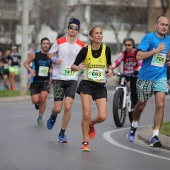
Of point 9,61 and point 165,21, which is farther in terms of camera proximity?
point 9,61

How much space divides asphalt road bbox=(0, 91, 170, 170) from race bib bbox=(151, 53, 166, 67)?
1.34 metres

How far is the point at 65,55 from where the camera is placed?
1368 centimetres

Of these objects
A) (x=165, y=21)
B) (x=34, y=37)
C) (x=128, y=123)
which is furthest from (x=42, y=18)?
(x=165, y=21)

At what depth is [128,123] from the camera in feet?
58.4

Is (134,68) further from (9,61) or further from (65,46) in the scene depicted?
(9,61)

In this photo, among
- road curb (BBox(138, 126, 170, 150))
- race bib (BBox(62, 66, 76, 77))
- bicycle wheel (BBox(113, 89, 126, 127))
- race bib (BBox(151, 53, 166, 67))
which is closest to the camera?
race bib (BBox(151, 53, 166, 67))

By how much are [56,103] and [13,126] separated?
261 cm

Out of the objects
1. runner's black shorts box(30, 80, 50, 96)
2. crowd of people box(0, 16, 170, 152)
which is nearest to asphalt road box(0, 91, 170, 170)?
crowd of people box(0, 16, 170, 152)

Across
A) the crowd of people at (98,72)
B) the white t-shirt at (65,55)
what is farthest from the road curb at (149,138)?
the white t-shirt at (65,55)

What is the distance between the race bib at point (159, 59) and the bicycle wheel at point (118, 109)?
3973mm

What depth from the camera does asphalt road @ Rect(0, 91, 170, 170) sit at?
1033 cm

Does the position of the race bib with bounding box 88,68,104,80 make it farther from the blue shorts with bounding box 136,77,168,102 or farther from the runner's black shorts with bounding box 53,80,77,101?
the runner's black shorts with bounding box 53,80,77,101

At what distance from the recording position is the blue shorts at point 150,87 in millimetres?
12492

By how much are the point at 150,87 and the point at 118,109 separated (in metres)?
4.03
